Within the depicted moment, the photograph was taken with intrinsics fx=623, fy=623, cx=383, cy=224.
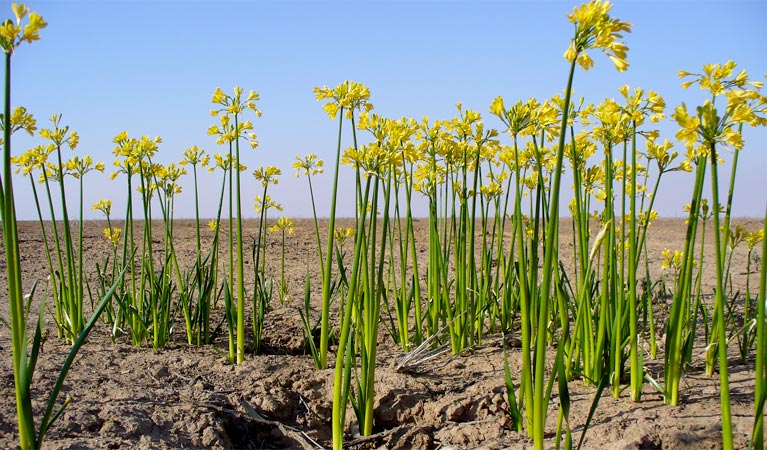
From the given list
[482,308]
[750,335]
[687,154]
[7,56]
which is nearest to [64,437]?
[7,56]

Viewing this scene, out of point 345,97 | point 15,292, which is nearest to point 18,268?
point 15,292

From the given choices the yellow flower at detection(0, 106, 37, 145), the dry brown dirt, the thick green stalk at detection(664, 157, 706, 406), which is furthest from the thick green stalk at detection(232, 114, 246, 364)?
the thick green stalk at detection(664, 157, 706, 406)

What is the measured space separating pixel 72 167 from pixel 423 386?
9.15 feet

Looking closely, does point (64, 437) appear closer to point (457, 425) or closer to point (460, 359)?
point (457, 425)

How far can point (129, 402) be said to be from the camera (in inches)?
123

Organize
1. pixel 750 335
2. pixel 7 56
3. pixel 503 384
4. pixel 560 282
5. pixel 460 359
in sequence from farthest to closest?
1. pixel 460 359
2. pixel 750 335
3. pixel 503 384
4. pixel 560 282
5. pixel 7 56

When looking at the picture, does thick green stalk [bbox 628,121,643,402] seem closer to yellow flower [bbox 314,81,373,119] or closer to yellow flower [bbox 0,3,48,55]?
yellow flower [bbox 314,81,373,119]

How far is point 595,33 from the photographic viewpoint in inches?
75.2

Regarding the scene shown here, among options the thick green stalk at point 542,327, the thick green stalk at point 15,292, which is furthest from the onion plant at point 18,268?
the thick green stalk at point 542,327

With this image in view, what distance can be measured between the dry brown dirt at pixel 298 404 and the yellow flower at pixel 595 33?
159cm

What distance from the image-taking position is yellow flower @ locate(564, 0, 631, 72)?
73.6 inches

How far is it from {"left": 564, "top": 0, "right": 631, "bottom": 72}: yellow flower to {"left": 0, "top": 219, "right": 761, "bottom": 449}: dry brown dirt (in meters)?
1.59

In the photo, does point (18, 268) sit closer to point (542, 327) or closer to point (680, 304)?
point (542, 327)

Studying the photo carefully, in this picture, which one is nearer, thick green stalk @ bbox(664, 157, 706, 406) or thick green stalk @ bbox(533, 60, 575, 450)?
thick green stalk @ bbox(533, 60, 575, 450)
